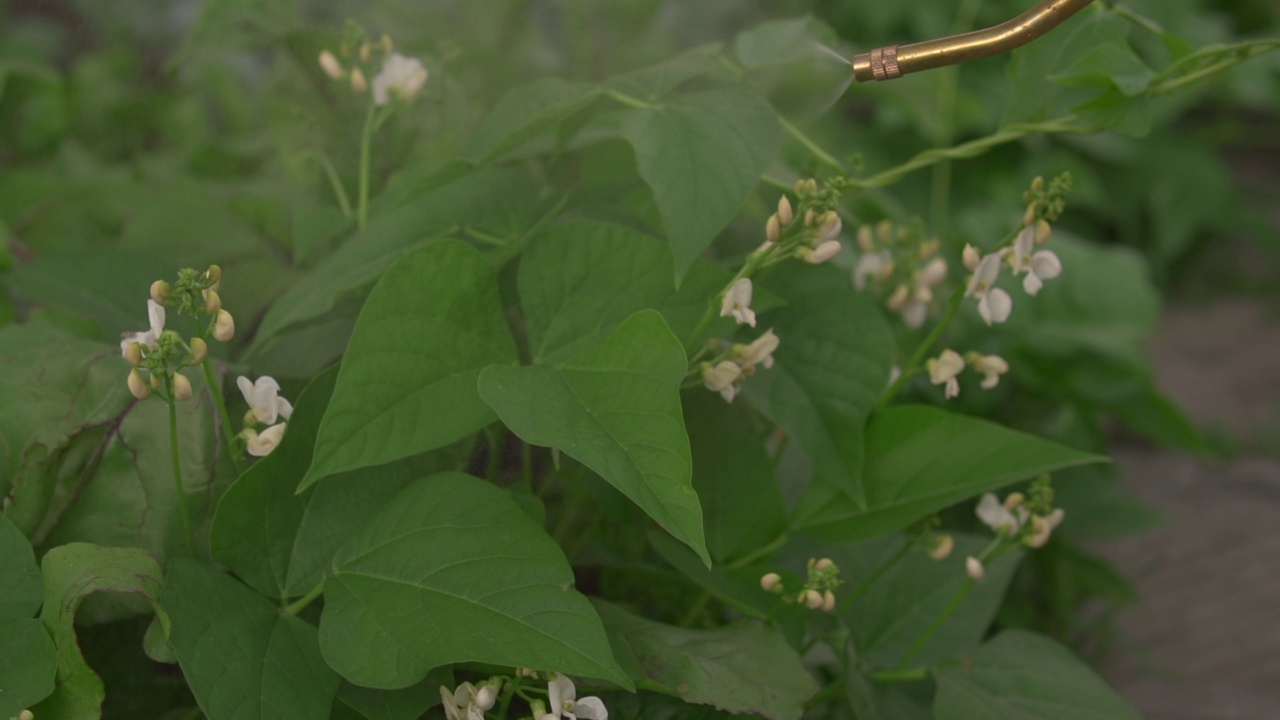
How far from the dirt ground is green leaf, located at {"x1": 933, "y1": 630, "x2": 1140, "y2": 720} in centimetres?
29

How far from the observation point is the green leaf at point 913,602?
26.5 inches

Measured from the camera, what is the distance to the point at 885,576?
0.70 meters

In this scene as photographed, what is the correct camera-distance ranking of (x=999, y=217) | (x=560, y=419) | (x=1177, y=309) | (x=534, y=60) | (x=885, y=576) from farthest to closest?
(x=1177, y=309), (x=999, y=217), (x=534, y=60), (x=885, y=576), (x=560, y=419)

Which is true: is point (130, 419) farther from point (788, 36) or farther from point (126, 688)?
point (788, 36)

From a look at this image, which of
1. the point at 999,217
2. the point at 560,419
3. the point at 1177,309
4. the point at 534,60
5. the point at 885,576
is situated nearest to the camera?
the point at 560,419

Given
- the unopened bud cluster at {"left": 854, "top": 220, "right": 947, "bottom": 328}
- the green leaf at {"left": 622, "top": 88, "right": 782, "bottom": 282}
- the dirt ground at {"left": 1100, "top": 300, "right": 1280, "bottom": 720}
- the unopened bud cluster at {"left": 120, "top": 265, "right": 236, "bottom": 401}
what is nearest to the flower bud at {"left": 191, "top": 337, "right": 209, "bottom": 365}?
the unopened bud cluster at {"left": 120, "top": 265, "right": 236, "bottom": 401}

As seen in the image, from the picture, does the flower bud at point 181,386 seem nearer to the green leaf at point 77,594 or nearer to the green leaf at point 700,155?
the green leaf at point 77,594

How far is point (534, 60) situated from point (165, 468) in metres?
0.66

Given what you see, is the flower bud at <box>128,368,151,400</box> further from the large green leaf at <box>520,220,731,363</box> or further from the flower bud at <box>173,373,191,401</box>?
the large green leaf at <box>520,220,731,363</box>

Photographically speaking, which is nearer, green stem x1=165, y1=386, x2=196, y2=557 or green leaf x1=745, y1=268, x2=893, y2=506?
green stem x1=165, y1=386, x2=196, y2=557

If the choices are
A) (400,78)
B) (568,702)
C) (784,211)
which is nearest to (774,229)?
(784,211)

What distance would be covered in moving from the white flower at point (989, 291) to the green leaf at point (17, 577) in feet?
1.52

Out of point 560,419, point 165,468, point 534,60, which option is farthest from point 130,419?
point 534,60

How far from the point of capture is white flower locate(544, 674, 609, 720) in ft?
1.63
